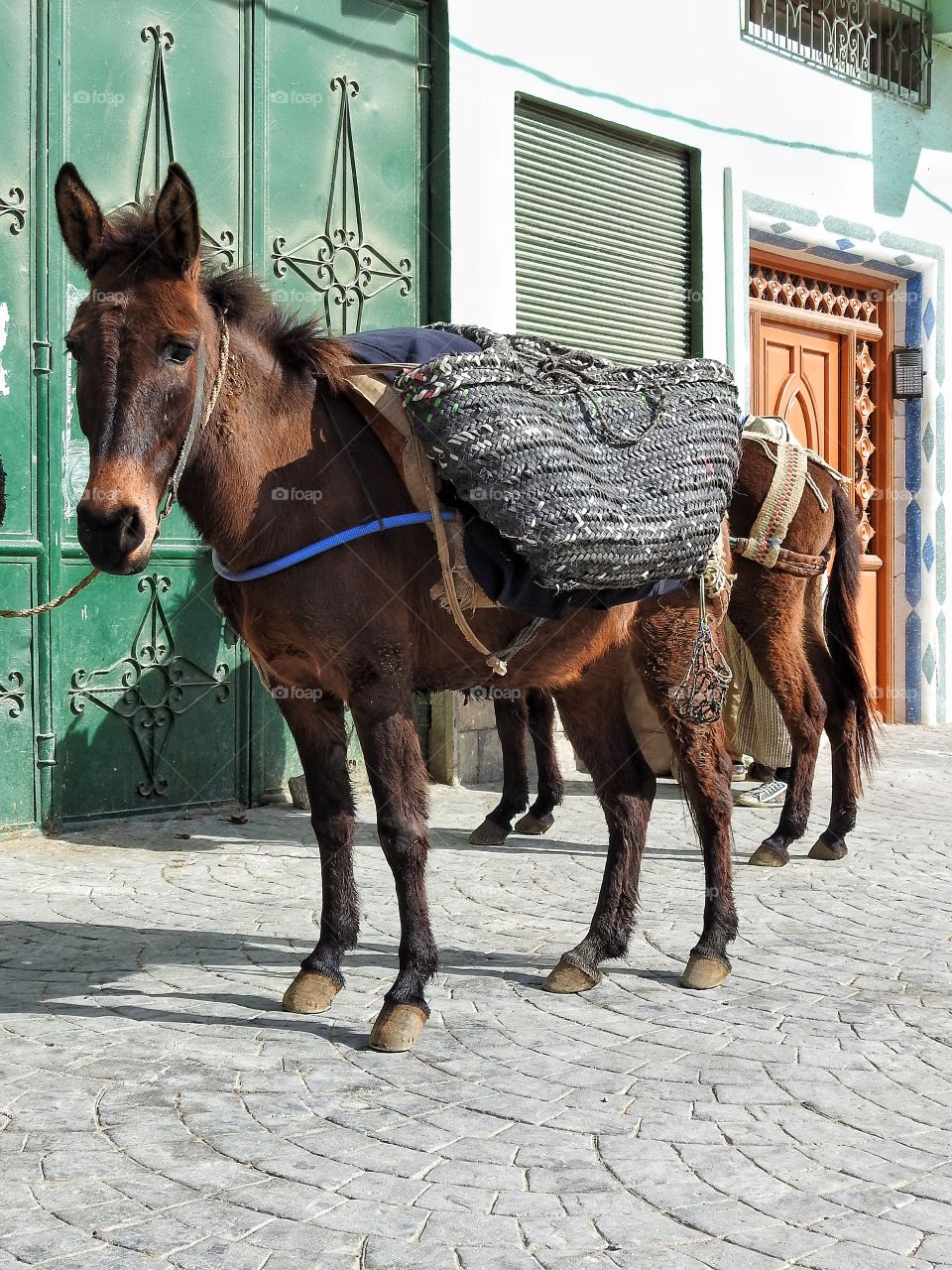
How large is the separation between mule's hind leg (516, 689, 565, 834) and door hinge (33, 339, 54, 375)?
9.54 feet

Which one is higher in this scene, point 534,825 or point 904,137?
point 904,137

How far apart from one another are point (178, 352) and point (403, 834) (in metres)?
1.47

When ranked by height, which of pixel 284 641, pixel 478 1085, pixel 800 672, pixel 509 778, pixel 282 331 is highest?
pixel 282 331

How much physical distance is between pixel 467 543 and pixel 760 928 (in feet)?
7.20

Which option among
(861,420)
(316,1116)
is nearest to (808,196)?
(861,420)

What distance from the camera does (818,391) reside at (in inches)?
472

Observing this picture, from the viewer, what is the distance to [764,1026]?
4.14 m

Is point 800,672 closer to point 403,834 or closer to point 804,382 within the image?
point 403,834

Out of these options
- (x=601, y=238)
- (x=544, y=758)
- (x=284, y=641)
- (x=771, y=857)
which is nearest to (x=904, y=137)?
(x=601, y=238)

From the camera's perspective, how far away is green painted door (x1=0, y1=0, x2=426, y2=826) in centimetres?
681

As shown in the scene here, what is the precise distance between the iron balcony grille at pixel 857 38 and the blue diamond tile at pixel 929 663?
15.7ft

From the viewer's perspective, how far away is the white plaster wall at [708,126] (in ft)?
28.9

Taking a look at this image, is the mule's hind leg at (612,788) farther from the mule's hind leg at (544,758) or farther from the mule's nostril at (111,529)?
the mule's hind leg at (544,758)

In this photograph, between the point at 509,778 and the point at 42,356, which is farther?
the point at 509,778
